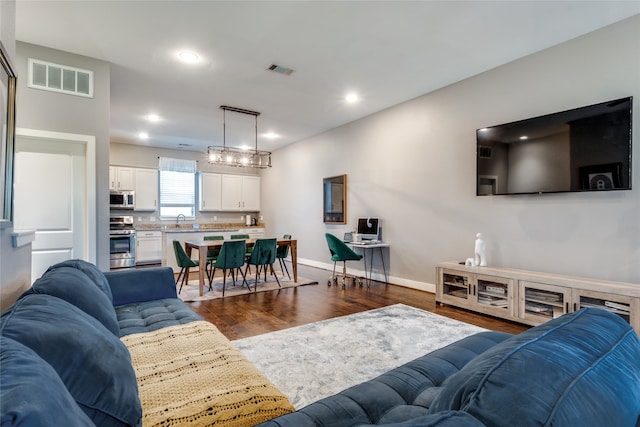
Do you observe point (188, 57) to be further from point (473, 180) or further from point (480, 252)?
point (480, 252)

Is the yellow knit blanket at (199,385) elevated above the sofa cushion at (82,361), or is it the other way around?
the sofa cushion at (82,361)

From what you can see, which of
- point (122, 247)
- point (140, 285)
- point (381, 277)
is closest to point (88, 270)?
point (140, 285)

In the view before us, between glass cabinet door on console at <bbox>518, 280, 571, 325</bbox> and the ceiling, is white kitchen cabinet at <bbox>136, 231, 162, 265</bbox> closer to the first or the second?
the ceiling

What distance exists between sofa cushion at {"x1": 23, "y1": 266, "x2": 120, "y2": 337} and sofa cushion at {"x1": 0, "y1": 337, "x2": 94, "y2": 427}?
91 centimetres

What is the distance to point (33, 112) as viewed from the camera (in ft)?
11.0

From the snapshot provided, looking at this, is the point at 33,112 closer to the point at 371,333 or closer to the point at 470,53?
the point at 371,333

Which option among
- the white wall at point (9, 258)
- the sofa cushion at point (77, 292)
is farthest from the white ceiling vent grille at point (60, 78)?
the sofa cushion at point (77, 292)

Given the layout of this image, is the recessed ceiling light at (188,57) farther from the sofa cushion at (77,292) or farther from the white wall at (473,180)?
the white wall at (473,180)

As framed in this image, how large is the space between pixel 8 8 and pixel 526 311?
479 cm

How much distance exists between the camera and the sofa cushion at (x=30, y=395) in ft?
1.46

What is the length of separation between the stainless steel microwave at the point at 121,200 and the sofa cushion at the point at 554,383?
844 cm

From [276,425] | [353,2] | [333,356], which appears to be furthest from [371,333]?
[353,2]

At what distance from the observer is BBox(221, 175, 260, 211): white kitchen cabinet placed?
910 centimetres

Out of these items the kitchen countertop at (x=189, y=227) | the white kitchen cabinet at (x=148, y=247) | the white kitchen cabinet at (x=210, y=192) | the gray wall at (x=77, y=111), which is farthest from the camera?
the white kitchen cabinet at (x=210, y=192)
